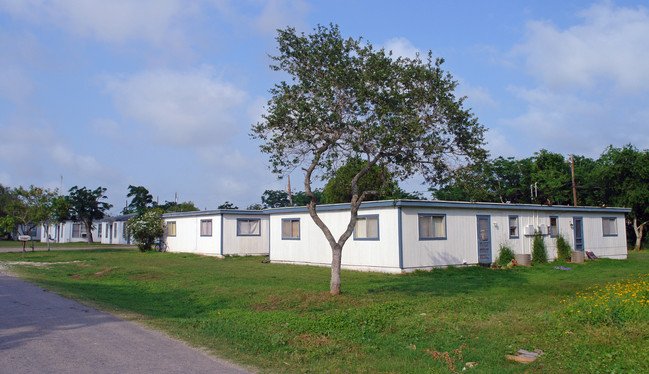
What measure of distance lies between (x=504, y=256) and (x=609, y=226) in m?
9.91

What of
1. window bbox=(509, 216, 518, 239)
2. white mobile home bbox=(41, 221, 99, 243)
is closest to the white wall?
window bbox=(509, 216, 518, 239)

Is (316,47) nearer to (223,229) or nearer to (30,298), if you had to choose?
(30,298)

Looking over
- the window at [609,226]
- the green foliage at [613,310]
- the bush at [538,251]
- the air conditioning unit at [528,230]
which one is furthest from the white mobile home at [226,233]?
the green foliage at [613,310]

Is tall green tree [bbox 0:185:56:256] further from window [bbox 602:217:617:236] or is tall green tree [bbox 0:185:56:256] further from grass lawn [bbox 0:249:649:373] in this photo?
window [bbox 602:217:617:236]

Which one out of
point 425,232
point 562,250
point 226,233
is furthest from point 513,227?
point 226,233

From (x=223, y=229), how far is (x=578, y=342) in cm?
2307

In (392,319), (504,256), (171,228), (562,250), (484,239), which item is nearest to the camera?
(392,319)

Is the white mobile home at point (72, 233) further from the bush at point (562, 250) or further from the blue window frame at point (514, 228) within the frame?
the bush at point (562, 250)

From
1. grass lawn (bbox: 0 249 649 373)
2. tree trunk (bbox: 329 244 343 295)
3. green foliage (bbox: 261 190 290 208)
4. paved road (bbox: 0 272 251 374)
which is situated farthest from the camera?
green foliage (bbox: 261 190 290 208)

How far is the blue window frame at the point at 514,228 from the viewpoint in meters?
22.5

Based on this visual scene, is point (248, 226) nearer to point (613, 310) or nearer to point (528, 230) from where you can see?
point (528, 230)

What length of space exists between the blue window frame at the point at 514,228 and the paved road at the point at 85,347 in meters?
18.0

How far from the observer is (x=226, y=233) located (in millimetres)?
28188

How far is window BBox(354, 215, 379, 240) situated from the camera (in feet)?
63.1
